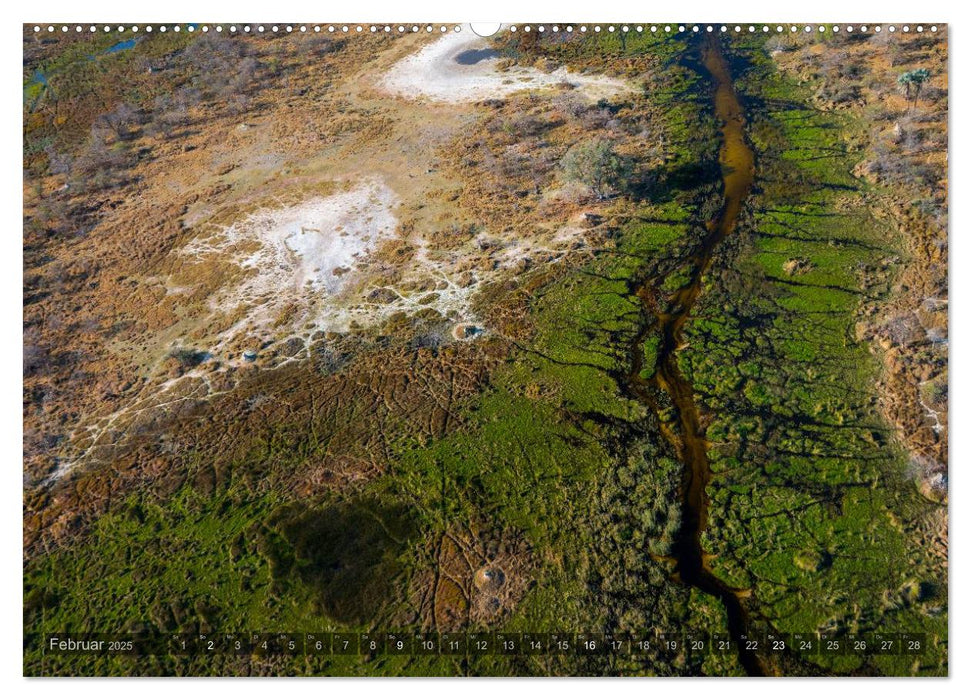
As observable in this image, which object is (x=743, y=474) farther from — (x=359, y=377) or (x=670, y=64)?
(x=670, y=64)

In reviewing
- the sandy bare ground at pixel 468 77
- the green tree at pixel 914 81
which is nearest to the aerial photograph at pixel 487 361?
the sandy bare ground at pixel 468 77

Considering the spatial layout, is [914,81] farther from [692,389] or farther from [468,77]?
[468,77]

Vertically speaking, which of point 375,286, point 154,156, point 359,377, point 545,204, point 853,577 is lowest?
point 853,577

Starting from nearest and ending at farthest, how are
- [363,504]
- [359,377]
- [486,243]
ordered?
1. [363,504]
2. [359,377]
3. [486,243]

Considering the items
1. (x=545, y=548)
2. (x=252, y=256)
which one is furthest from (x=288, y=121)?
(x=545, y=548)

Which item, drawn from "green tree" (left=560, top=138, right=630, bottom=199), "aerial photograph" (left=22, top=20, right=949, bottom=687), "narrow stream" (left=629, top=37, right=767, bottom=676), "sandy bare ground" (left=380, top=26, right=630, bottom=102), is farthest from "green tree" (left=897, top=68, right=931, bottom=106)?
"green tree" (left=560, top=138, right=630, bottom=199)

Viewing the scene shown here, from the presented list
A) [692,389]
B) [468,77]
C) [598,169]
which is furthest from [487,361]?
[468,77]

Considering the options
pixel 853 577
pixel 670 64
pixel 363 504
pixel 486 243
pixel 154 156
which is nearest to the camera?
pixel 853 577
